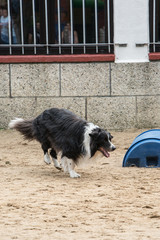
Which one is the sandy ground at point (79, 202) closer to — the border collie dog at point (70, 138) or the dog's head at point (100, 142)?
the border collie dog at point (70, 138)

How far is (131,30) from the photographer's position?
36.8 ft

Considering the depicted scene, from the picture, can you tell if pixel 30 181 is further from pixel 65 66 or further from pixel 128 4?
pixel 128 4

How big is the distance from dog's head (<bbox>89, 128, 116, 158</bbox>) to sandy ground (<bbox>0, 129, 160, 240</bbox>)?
383mm

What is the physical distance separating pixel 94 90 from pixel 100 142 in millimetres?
4095

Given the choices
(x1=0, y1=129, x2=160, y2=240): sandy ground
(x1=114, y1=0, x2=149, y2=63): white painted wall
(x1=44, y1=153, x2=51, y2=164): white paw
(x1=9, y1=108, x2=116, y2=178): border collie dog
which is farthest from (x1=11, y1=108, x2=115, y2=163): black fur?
(x1=114, y1=0, x2=149, y2=63): white painted wall

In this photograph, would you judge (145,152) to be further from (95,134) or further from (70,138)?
(70,138)

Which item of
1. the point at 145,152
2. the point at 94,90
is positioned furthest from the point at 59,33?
the point at 145,152

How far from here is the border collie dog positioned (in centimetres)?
730

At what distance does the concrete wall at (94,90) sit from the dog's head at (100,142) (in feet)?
13.1

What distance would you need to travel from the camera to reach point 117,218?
5145 millimetres

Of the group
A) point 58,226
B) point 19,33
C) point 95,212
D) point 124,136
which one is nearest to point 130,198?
point 95,212

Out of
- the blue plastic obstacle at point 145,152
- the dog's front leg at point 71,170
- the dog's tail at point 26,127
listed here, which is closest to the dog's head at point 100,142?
the dog's front leg at point 71,170

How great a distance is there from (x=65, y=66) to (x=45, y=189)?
5.12m

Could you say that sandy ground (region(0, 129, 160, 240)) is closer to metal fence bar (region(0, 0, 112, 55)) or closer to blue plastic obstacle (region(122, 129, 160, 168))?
blue plastic obstacle (region(122, 129, 160, 168))
